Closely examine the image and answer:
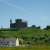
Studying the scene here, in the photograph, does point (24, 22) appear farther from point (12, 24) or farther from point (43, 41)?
point (43, 41)

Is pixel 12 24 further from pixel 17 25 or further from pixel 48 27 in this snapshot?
pixel 48 27

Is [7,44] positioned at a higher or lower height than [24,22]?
lower

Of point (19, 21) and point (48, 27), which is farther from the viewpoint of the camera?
point (19, 21)

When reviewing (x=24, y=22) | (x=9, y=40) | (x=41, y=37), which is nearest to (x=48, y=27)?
(x=24, y=22)

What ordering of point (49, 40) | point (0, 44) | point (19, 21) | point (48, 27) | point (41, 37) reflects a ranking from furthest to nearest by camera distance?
point (19, 21) → point (48, 27) → point (41, 37) → point (49, 40) → point (0, 44)

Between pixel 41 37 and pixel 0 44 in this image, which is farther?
pixel 41 37

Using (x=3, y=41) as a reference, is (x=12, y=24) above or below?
above

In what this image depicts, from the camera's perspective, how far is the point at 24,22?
13100cm

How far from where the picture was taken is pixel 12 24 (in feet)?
436

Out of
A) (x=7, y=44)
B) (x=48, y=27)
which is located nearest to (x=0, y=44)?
(x=7, y=44)

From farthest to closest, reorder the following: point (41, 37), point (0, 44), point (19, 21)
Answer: point (19, 21) < point (41, 37) < point (0, 44)

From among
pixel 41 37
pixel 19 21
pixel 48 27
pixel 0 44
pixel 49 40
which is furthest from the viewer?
pixel 19 21

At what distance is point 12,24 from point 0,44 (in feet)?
235

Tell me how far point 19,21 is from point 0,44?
71370mm
